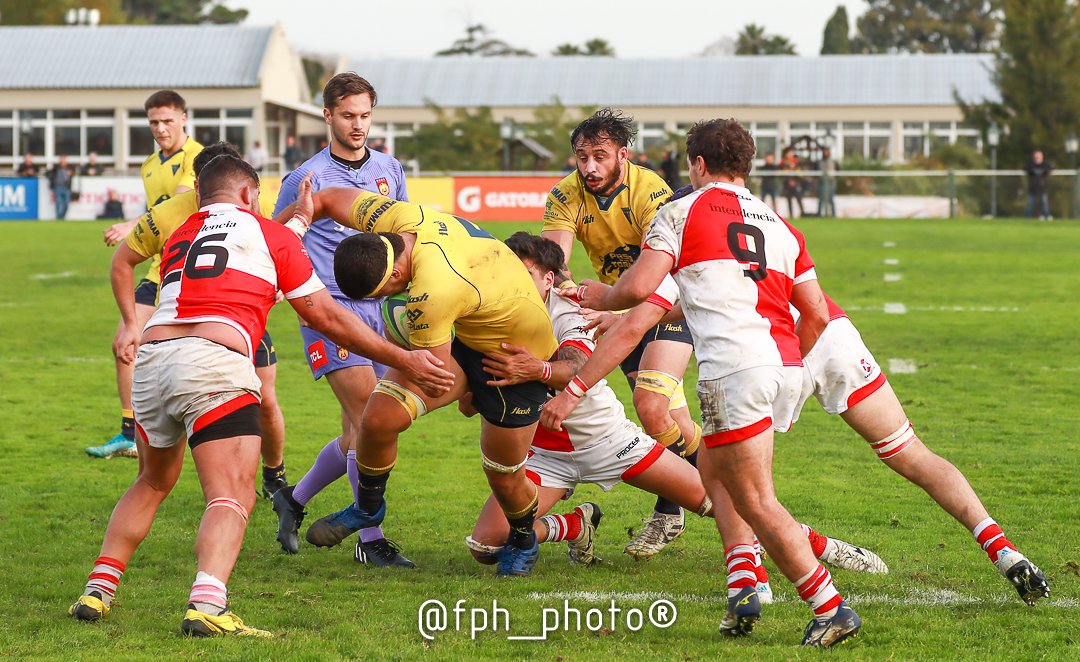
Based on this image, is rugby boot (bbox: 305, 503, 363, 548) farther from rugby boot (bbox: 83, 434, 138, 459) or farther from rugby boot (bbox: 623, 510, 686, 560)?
rugby boot (bbox: 83, 434, 138, 459)

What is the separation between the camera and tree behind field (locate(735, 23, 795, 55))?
296 feet

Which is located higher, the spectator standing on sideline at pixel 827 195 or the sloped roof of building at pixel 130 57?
the sloped roof of building at pixel 130 57

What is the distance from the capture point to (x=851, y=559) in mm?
6387

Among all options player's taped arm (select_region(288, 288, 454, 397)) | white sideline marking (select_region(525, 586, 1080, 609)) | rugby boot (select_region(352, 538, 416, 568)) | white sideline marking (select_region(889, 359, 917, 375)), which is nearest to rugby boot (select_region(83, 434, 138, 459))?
rugby boot (select_region(352, 538, 416, 568))

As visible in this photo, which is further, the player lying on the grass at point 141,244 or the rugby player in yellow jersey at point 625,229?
the rugby player in yellow jersey at point 625,229

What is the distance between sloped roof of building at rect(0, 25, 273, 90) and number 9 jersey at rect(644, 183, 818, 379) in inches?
2229

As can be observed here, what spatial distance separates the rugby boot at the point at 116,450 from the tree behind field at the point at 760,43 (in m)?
84.7

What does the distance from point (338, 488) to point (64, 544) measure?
6.32 ft

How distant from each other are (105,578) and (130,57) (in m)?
59.1

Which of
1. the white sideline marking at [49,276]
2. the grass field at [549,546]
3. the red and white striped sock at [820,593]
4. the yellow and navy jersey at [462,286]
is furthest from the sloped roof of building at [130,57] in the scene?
the red and white striped sock at [820,593]

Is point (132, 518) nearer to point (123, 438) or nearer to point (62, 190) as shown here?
point (123, 438)

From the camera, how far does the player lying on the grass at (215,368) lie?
17.9ft

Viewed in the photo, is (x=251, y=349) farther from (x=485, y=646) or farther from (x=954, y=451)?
(x=954, y=451)

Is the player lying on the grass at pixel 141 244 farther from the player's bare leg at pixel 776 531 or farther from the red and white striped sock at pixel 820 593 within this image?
the red and white striped sock at pixel 820 593
